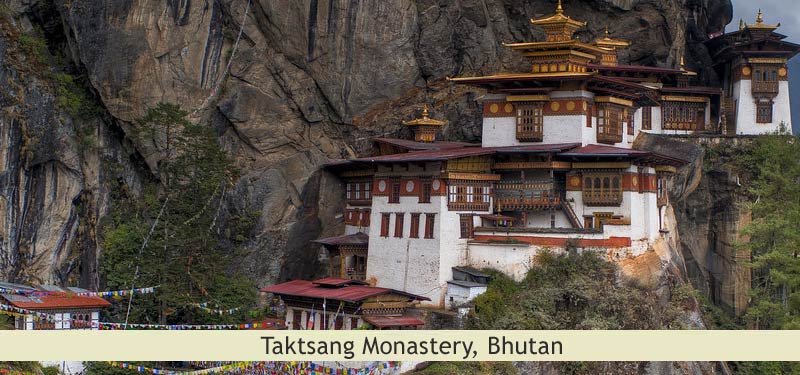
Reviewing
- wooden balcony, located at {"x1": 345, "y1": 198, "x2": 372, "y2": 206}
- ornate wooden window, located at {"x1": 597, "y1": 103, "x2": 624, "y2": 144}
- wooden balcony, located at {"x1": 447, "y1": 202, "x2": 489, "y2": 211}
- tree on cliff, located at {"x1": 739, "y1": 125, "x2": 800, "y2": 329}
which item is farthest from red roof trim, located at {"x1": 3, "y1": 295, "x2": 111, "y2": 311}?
tree on cliff, located at {"x1": 739, "y1": 125, "x2": 800, "y2": 329}

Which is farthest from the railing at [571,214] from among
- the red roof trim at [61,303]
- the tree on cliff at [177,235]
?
the red roof trim at [61,303]

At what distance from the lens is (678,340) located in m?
21.1

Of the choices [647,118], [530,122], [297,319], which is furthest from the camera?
[647,118]

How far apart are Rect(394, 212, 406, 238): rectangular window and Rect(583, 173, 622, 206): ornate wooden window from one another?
7.55 m

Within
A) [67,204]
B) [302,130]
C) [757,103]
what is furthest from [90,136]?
[757,103]

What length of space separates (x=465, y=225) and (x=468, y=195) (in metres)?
1.24

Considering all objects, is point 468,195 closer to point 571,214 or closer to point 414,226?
point 414,226

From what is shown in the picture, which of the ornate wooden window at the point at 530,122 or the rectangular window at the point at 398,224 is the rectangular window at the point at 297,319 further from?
the ornate wooden window at the point at 530,122

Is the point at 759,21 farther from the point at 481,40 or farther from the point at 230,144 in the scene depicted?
the point at 230,144

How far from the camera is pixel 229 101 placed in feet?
166

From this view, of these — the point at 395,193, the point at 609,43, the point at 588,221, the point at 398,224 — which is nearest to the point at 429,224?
the point at 398,224

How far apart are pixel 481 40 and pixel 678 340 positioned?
36.3 meters
